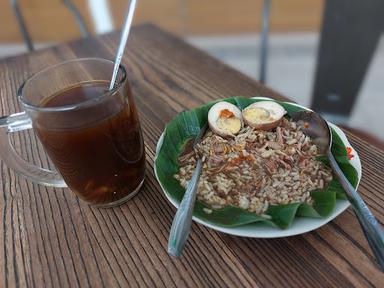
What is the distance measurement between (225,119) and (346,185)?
278 mm

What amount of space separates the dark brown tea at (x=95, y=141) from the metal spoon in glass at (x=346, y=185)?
337mm

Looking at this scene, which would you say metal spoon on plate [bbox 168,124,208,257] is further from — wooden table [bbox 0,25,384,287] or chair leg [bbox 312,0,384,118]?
chair leg [bbox 312,0,384,118]

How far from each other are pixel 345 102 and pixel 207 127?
1356 mm

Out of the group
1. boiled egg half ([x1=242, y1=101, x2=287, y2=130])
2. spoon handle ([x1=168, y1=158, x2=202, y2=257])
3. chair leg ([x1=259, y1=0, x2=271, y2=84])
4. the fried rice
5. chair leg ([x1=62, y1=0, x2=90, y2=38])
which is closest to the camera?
spoon handle ([x1=168, y1=158, x2=202, y2=257])

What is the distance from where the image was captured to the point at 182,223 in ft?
1.56

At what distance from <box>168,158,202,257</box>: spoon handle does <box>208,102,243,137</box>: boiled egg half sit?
0.56 ft

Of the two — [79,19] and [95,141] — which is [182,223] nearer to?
[95,141]

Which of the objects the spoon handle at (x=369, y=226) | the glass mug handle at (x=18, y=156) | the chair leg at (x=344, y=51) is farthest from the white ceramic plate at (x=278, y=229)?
the chair leg at (x=344, y=51)

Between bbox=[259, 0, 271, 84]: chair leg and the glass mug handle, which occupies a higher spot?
the glass mug handle

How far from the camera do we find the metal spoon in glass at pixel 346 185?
462 millimetres

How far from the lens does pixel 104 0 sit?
2.68 meters

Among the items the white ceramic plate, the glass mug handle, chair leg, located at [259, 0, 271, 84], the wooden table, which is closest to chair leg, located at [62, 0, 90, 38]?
chair leg, located at [259, 0, 271, 84]

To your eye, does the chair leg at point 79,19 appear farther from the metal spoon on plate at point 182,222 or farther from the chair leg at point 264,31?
the metal spoon on plate at point 182,222

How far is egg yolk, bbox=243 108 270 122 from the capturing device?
69 centimetres
